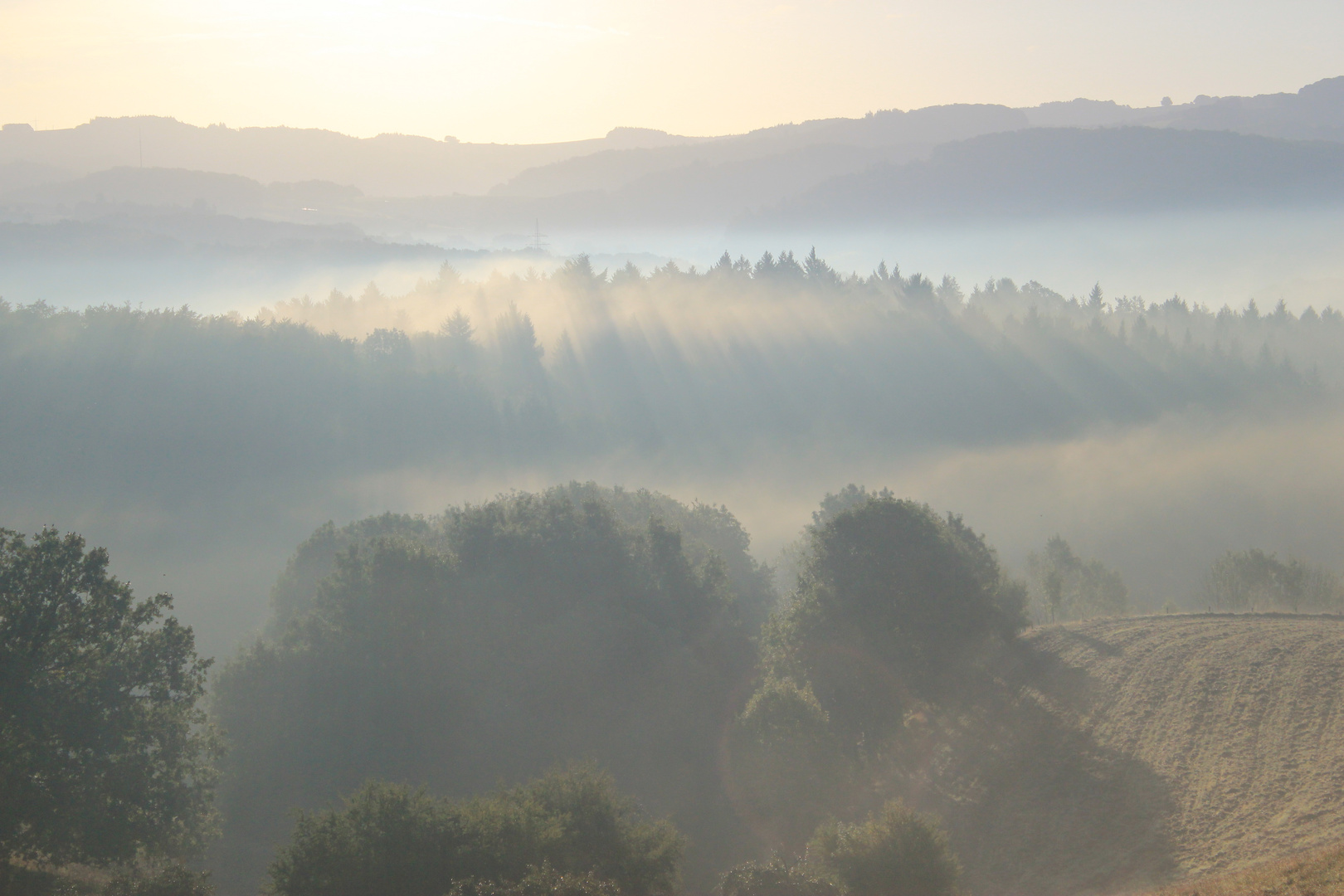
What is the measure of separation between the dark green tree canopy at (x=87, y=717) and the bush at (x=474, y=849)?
5570 mm

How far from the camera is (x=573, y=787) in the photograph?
24984 mm

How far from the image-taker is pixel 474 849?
834 inches

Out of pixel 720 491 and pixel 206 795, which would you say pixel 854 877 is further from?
pixel 720 491

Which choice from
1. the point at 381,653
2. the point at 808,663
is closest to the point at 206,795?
the point at 381,653

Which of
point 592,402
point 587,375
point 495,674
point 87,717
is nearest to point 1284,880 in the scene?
point 87,717

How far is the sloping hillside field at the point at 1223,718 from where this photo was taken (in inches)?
1041

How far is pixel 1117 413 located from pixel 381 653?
504ft

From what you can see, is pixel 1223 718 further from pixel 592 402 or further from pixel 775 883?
pixel 592 402

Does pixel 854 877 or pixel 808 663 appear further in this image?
pixel 808 663

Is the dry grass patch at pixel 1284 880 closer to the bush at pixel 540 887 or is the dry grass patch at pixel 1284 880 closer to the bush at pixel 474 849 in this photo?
the bush at pixel 474 849

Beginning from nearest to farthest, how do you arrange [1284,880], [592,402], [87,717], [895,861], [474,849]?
[1284,880] < [474,849] < [895,861] < [87,717] < [592,402]

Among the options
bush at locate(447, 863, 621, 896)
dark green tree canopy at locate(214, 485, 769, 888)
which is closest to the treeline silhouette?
dark green tree canopy at locate(214, 485, 769, 888)

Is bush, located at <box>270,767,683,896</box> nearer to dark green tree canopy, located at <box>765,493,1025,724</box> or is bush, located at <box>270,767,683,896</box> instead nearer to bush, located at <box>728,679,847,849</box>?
bush, located at <box>728,679,847,849</box>

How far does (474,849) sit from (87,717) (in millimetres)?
11842
